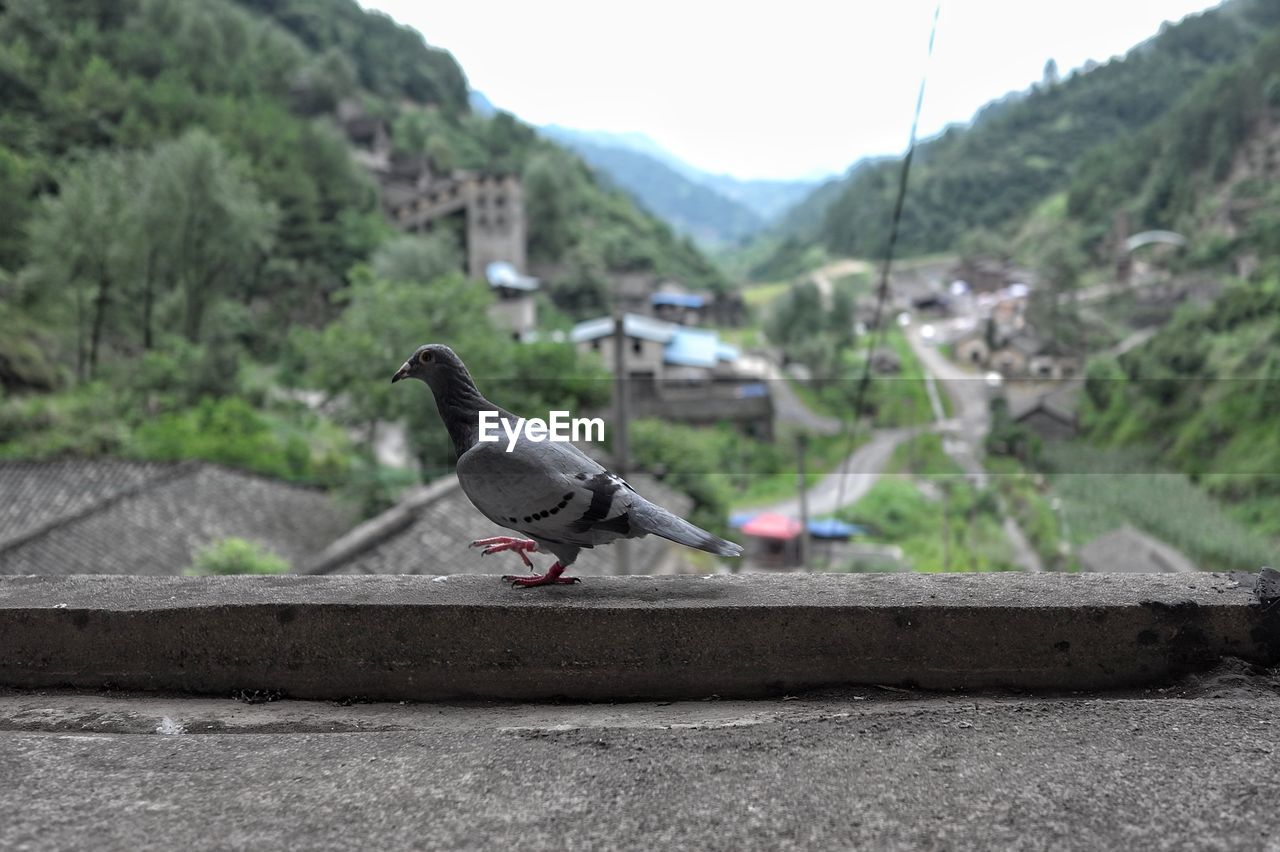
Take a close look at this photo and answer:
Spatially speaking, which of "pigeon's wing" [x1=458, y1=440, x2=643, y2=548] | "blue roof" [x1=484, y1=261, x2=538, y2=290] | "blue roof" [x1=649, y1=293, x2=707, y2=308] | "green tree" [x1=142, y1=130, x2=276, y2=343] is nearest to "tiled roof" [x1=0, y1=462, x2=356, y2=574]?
"pigeon's wing" [x1=458, y1=440, x2=643, y2=548]

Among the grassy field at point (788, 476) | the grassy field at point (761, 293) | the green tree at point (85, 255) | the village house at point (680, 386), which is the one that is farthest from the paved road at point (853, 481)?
the grassy field at point (761, 293)

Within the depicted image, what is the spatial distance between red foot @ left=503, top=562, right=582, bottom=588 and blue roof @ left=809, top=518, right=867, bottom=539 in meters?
19.7

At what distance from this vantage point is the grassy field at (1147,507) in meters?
16.8

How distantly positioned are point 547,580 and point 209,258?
33.9 m

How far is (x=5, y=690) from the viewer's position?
103 inches

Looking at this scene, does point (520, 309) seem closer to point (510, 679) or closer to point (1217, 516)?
point (1217, 516)

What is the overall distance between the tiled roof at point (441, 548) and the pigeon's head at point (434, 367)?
356 inches

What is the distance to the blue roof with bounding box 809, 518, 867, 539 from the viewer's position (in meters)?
22.4

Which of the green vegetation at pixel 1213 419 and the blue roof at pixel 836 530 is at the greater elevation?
the green vegetation at pixel 1213 419

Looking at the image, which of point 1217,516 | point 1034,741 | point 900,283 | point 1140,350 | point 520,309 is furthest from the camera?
point 900,283

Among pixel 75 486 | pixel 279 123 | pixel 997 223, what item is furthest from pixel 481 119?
pixel 75 486

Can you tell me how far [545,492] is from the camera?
237 centimetres

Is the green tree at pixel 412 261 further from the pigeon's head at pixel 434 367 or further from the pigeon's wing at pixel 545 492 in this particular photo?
the pigeon's wing at pixel 545 492

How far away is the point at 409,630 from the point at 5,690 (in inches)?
47.4
